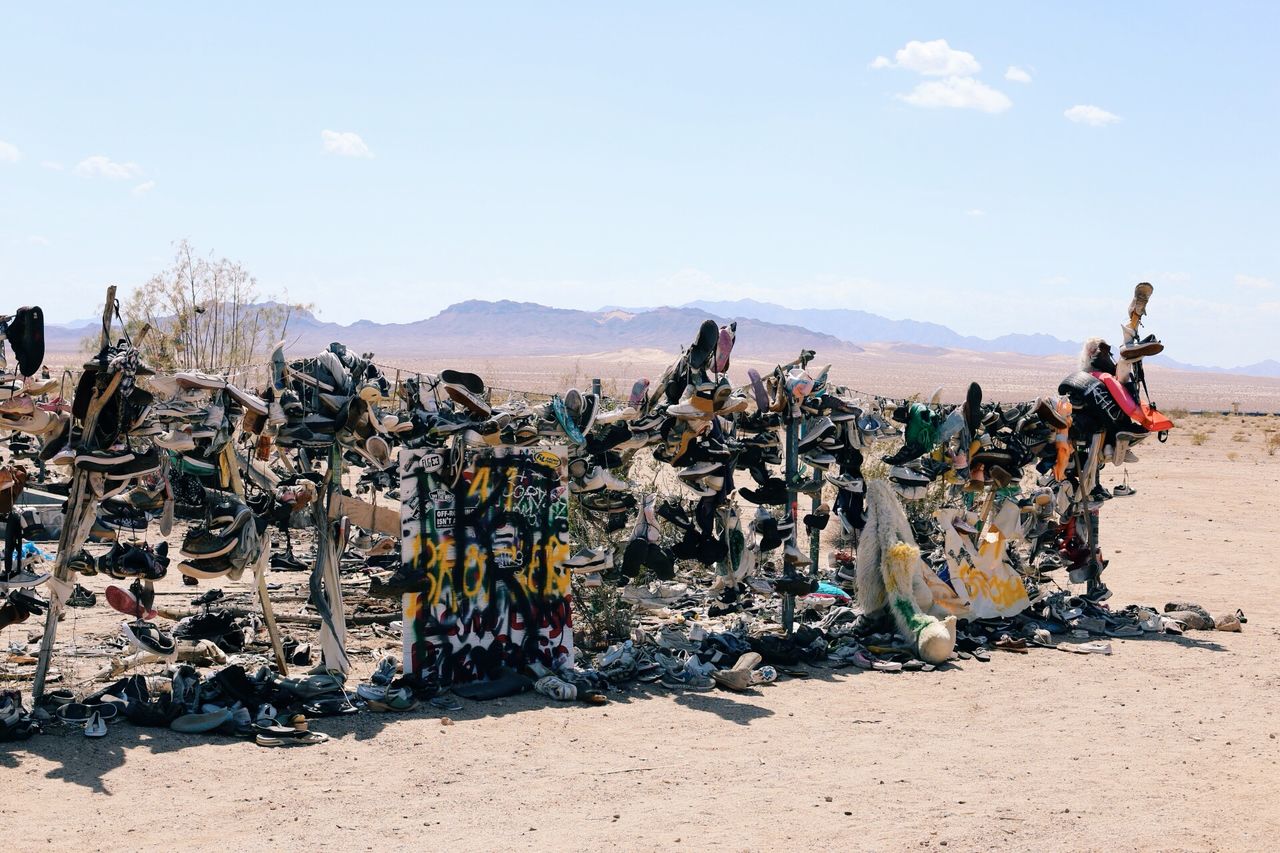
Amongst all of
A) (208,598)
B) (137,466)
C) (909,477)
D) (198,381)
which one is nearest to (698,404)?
(909,477)

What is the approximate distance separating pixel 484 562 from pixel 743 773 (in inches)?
113

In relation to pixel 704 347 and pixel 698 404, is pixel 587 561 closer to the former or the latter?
pixel 698 404

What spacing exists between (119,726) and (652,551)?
4321 mm

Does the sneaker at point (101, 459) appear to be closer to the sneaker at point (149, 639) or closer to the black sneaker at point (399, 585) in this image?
the sneaker at point (149, 639)

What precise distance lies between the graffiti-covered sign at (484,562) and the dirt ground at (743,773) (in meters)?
0.59

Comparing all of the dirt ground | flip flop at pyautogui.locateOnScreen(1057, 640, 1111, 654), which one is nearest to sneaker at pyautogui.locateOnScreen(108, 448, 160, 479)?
the dirt ground

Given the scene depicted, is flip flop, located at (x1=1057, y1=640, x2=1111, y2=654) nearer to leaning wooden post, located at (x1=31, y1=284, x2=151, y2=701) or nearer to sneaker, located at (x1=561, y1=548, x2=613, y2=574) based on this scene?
sneaker, located at (x1=561, y1=548, x2=613, y2=574)

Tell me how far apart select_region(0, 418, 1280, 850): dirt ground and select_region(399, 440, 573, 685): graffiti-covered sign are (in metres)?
0.59

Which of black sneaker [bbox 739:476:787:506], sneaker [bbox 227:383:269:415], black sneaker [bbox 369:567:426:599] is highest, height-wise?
sneaker [bbox 227:383:269:415]

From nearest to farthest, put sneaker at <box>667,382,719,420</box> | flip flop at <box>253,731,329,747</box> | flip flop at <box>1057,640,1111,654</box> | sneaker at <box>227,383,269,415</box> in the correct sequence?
flip flop at <box>253,731,329,747</box> → sneaker at <box>227,383,269,415</box> → sneaker at <box>667,382,719,420</box> → flip flop at <box>1057,640,1111,654</box>

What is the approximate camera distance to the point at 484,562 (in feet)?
32.6

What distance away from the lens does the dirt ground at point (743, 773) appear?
23.0 ft

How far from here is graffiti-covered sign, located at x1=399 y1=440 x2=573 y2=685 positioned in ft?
31.8

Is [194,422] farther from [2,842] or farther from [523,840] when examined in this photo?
[523,840]
